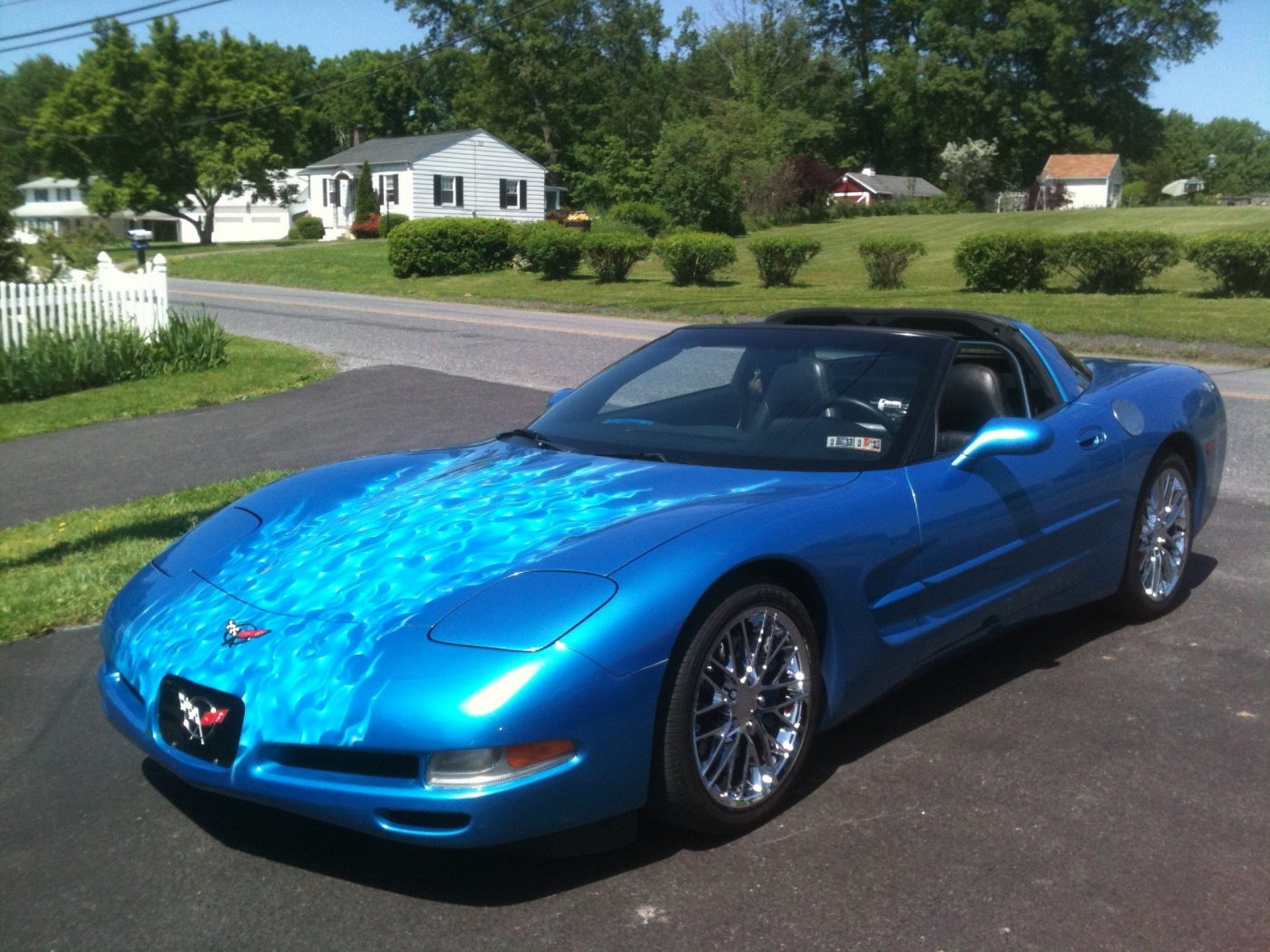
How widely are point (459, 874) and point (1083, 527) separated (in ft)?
9.36

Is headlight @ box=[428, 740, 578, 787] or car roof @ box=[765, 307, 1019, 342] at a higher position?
car roof @ box=[765, 307, 1019, 342]

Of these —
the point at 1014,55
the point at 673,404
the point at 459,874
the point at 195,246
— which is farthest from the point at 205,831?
the point at 1014,55

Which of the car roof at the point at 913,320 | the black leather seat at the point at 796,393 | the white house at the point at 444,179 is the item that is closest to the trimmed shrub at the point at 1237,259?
the car roof at the point at 913,320

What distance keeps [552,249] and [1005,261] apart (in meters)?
11.3

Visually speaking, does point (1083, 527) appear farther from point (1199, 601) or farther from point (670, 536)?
point (670, 536)

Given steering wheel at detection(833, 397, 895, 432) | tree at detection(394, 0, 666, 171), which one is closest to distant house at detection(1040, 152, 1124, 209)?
tree at detection(394, 0, 666, 171)

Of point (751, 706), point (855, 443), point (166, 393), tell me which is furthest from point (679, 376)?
point (166, 393)

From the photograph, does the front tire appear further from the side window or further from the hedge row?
the hedge row

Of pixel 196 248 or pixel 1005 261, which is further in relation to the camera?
pixel 196 248

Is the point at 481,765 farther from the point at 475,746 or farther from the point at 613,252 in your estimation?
the point at 613,252

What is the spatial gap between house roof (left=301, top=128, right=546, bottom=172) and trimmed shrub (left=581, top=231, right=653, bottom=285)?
30464mm

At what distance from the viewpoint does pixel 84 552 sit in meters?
6.94

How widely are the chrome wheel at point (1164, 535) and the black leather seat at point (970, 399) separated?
3.10 ft

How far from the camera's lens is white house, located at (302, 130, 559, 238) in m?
58.9
